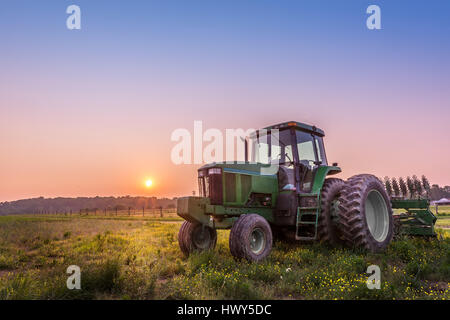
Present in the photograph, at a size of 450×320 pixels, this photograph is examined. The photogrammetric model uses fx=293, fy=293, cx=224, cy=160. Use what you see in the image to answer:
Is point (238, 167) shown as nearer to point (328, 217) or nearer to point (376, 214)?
point (328, 217)

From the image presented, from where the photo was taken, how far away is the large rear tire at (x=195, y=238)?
687 cm

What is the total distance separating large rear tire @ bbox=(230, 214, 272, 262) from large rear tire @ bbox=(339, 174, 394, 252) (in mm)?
1814

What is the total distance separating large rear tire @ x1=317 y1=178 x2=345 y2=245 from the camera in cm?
682

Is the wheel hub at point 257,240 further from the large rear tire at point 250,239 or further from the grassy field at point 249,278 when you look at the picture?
the grassy field at point 249,278

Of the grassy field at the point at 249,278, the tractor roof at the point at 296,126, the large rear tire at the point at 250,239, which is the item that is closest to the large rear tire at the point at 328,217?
the grassy field at the point at 249,278

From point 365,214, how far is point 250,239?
9.10ft

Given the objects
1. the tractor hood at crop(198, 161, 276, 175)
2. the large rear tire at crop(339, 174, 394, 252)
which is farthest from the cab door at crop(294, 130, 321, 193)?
the tractor hood at crop(198, 161, 276, 175)

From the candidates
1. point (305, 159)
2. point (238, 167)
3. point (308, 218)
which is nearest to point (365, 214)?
point (308, 218)

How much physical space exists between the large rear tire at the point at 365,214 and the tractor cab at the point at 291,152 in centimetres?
103

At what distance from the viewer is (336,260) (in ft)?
18.9

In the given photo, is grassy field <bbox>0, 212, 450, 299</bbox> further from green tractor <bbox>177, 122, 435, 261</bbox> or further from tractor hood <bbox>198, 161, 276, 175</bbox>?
tractor hood <bbox>198, 161, 276, 175</bbox>
